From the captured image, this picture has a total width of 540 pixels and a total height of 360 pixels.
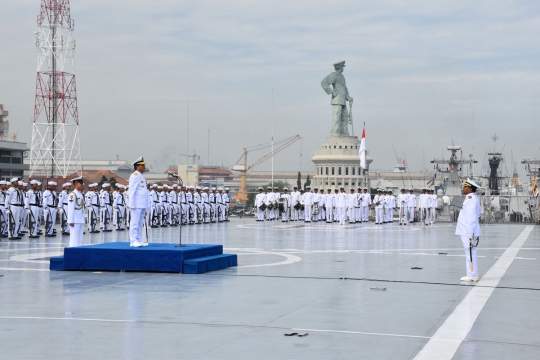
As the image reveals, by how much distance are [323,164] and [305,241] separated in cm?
14925

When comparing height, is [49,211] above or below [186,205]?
below

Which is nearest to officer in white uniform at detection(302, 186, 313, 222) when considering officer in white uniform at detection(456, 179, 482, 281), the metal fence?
the metal fence

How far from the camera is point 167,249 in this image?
14578mm

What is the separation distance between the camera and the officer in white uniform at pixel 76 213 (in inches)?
678

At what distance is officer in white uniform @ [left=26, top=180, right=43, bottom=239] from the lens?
85.8 ft

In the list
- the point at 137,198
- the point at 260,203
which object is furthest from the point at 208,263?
the point at 260,203

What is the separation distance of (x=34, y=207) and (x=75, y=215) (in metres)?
10.3

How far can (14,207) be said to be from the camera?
25688mm

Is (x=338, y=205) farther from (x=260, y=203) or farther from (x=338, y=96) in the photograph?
(x=338, y=96)

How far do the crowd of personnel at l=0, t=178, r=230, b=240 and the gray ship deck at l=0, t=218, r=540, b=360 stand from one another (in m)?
5.36

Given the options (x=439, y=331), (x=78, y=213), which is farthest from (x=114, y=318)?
(x=78, y=213)

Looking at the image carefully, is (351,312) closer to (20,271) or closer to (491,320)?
→ (491,320)

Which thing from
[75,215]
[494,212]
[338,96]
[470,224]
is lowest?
[494,212]

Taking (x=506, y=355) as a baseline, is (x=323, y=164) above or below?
above
